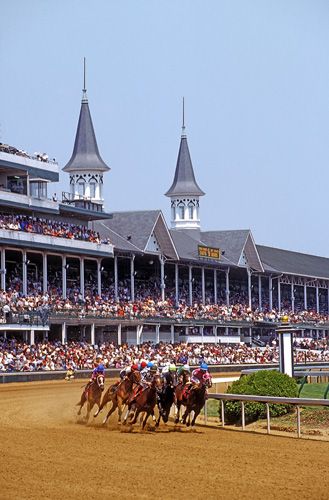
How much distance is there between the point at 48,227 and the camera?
2124 inches

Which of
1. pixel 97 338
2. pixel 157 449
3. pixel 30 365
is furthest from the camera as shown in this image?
pixel 97 338

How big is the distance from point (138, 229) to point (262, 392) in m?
38.7

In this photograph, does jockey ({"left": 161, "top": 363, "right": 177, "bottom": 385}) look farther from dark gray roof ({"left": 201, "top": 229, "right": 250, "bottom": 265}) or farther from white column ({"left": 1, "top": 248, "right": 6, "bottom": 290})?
dark gray roof ({"left": 201, "top": 229, "right": 250, "bottom": 265})

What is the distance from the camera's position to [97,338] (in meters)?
57.0

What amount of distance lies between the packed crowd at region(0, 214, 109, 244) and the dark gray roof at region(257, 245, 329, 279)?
67.1ft

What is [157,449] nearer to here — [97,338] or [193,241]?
[97,338]

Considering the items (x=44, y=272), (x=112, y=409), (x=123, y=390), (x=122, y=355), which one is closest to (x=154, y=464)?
(x=123, y=390)

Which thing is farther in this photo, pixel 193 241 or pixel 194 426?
pixel 193 241

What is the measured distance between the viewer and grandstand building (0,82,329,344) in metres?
52.3

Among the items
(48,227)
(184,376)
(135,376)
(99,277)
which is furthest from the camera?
(99,277)

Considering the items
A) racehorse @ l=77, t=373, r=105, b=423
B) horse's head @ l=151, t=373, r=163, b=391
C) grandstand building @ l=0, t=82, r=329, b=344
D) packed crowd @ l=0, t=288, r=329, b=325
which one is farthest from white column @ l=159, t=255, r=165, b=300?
horse's head @ l=151, t=373, r=163, b=391

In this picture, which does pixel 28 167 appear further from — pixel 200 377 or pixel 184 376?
pixel 200 377

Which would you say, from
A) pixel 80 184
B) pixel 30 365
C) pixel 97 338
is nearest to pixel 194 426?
pixel 30 365

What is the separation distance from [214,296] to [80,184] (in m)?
16.5
